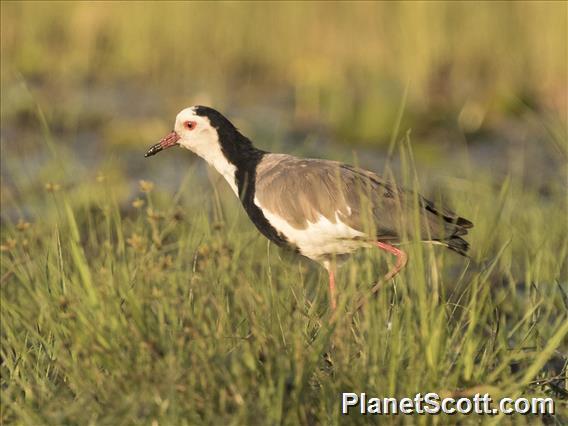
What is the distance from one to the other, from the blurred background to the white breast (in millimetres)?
3573

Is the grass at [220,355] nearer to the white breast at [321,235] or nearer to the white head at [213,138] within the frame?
the white breast at [321,235]

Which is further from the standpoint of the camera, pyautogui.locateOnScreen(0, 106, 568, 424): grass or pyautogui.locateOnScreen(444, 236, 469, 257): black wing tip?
pyautogui.locateOnScreen(444, 236, 469, 257): black wing tip

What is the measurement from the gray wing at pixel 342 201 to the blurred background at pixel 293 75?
139 inches

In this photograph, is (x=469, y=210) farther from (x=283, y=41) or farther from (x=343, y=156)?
(x=283, y=41)

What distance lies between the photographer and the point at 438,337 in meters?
3.09

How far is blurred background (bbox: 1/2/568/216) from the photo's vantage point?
834 cm

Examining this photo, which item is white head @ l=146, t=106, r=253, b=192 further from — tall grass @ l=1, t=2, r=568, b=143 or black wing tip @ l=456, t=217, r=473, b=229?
tall grass @ l=1, t=2, r=568, b=143

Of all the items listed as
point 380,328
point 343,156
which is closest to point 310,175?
point 380,328

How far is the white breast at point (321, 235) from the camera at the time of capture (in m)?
4.11

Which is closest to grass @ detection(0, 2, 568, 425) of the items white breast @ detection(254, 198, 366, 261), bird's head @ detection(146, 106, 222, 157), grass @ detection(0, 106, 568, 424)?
grass @ detection(0, 106, 568, 424)

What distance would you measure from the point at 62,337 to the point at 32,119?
5480 mm

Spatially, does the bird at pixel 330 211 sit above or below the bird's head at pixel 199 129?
below

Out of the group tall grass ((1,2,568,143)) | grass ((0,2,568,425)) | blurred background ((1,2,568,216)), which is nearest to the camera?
grass ((0,2,568,425))

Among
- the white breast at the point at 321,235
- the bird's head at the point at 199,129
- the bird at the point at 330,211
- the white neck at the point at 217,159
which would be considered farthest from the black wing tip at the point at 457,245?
the bird's head at the point at 199,129
